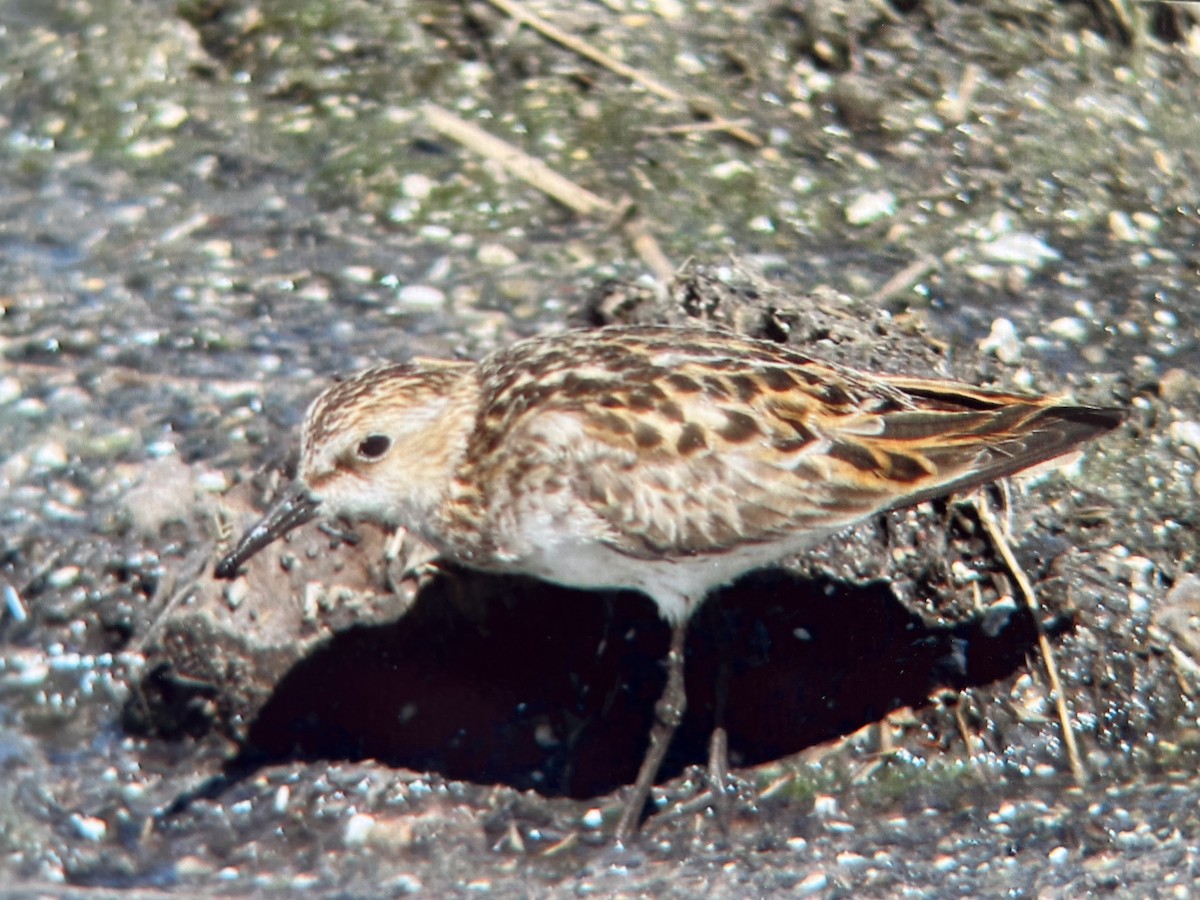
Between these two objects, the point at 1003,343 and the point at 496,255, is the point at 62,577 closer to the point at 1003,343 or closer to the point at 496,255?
→ the point at 496,255

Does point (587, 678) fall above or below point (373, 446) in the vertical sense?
below

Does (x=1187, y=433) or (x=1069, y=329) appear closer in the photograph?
(x=1187, y=433)

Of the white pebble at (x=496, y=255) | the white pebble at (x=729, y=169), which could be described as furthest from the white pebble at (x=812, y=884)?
the white pebble at (x=729, y=169)

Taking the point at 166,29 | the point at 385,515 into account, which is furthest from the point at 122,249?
the point at 385,515

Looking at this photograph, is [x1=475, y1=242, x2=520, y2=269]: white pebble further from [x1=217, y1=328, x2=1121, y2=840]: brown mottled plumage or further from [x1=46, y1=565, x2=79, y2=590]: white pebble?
[x1=46, y1=565, x2=79, y2=590]: white pebble

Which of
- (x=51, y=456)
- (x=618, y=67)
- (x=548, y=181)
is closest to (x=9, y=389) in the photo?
(x=51, y=456)

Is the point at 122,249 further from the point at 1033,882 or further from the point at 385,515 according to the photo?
the point at 1033,882
